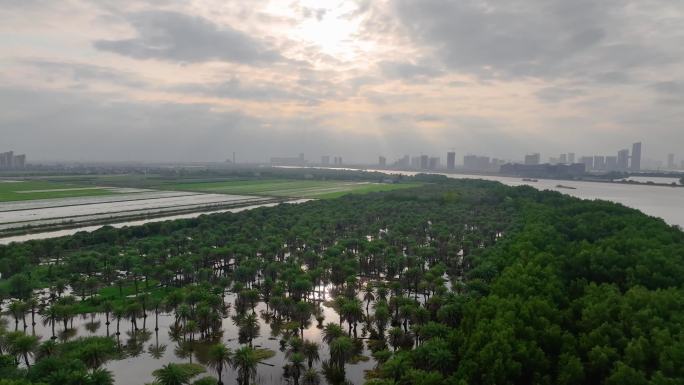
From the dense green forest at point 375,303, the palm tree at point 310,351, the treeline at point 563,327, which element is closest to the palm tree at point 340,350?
the dense green forest at point 375,303

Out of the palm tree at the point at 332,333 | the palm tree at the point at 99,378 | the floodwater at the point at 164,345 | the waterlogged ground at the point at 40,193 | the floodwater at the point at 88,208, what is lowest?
the floodwater at the point at 164,345

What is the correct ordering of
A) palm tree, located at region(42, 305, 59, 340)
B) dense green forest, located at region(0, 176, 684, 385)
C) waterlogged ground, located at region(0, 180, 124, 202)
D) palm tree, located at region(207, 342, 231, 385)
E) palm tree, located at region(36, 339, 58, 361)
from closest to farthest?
dense green forest, located at region(0, 176, 684, 385) < palm tree, located at region(36, 339, 58, 361) < palm tree, located at region(207, 342, 231, 385) < palm tree, located at region(42, 305, 59, 340) < waterlogged ground, located at region(0, 180, 124, 202)

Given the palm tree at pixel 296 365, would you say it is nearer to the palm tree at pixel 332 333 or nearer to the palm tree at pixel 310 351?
the palm tree at pixel 310 351

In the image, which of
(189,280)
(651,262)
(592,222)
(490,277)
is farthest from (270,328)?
(592,222)

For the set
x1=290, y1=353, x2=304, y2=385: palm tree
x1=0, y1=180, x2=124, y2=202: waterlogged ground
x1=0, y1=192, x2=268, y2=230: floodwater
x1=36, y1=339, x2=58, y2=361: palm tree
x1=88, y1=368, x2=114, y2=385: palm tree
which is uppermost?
x1=0, y1=180, x2=124, y2=202: waterlogged ground

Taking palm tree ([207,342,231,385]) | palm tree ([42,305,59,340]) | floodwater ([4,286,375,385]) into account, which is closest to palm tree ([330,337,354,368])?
floodwater ([4,286,375,385])

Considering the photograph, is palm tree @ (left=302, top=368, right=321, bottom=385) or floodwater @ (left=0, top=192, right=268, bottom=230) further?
floodwater @ (left=0, top=192, right=268, bottom=230)

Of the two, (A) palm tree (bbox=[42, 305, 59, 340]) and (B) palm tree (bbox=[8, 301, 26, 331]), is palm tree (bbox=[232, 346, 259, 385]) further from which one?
(B) palm tree (bbox=[8, 301, 26, 331])
